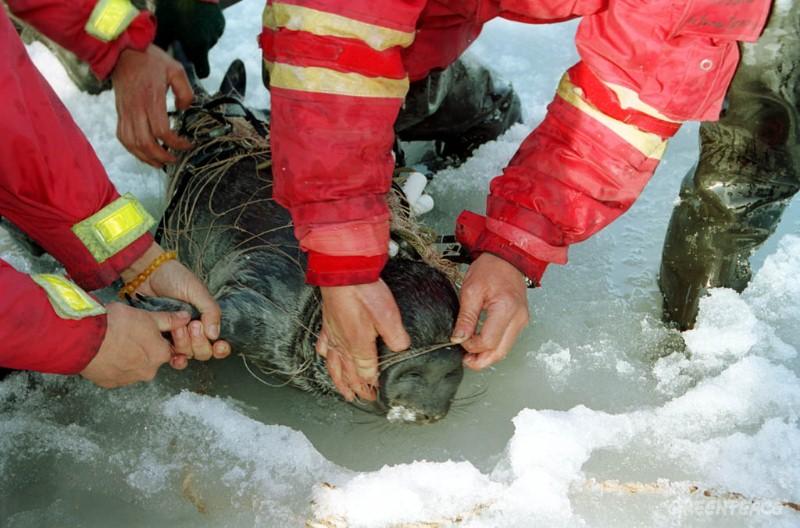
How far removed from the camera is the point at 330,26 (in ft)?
5.85

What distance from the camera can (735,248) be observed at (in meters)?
2.73

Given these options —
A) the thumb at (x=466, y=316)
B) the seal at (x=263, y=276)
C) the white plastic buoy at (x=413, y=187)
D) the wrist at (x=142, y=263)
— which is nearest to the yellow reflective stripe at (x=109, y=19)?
the seal at (x=263, y=276)

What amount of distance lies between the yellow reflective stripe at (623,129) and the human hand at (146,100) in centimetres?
157

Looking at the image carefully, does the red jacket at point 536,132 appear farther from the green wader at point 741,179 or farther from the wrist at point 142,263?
the wrist at point 142,263

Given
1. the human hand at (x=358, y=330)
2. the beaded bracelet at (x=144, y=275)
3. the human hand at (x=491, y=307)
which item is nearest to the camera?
the human hand at (x=358, y=330)

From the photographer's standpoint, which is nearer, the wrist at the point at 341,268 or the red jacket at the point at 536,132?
the red jacket at the point at 536,132

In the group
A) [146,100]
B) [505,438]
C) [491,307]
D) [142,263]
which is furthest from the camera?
[146,100]

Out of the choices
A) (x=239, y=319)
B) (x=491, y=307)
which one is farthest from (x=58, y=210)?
(x=491, y=307)

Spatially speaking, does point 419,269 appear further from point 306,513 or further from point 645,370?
point 645,370

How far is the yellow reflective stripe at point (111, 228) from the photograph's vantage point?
2330mm

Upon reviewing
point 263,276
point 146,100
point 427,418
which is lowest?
point 427,418

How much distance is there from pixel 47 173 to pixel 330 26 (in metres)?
1.02

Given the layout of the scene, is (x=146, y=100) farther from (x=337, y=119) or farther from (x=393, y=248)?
(x=337, y=119)

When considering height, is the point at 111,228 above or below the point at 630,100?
below
